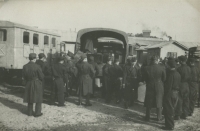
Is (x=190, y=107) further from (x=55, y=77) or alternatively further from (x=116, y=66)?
(x=55, y=77)

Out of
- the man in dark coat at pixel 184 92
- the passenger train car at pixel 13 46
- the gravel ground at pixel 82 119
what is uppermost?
the passenger train car at pixel 13 46

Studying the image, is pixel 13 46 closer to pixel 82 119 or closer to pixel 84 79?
pixel 84 79

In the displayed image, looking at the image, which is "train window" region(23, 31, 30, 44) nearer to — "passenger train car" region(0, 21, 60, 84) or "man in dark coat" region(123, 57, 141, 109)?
"passenger train car" region(0, 21, 60, 84)

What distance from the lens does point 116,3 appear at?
6742 mm

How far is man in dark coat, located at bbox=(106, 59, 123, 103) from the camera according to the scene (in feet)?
26.2

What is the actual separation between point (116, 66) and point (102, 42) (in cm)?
531

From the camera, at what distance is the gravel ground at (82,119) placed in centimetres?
522

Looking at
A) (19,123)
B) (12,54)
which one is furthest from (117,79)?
(12,54)

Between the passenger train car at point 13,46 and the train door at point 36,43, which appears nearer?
the passenger train car at point 13,46

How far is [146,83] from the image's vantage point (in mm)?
6055

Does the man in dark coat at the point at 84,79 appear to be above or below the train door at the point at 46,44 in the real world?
below

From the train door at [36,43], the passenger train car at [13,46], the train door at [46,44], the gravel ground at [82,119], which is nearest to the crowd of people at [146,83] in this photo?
the gravel ground at [82,119]

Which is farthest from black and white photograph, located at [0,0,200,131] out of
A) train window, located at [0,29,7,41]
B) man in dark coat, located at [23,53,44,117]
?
train window, located at [0,29,7,41]

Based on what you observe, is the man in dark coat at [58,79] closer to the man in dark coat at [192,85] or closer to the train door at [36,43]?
the man in dark coat at [192,85]
